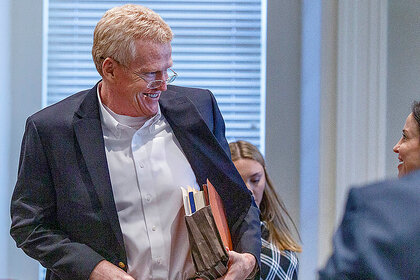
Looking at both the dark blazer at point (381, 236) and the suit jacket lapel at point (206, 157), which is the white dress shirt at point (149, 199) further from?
the dark blazer at point (381, 236)

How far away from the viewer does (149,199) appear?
2014 millimetres

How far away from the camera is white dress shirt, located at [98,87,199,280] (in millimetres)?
1996

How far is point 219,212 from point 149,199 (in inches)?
7.8

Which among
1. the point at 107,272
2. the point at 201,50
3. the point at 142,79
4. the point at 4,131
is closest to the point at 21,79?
the point at 4,131

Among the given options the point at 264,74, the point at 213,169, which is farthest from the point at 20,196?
the point at 264,74

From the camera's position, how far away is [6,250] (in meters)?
3.30

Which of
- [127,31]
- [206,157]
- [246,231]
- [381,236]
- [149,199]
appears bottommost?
[246,231]

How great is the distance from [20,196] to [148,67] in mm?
502

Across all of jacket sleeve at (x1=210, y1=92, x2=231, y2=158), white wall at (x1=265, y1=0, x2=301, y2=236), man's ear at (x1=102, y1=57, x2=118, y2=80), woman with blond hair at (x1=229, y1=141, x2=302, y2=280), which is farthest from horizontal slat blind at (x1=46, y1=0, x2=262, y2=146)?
man's ear at (x1=102, y1=57, x2=118, y2=80)

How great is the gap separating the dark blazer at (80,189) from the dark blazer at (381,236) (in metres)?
1.23

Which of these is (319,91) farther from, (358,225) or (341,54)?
(358,225)

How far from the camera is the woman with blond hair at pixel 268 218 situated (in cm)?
273

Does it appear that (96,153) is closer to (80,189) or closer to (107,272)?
(80,189)

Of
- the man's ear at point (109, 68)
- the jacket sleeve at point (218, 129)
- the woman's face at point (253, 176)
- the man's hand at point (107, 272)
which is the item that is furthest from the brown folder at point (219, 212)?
the woman's face at point (253, 176)
